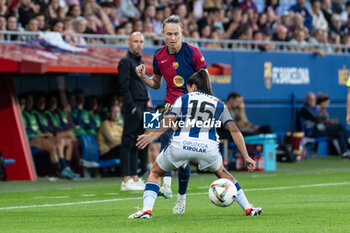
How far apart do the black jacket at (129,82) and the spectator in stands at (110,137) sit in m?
2.81

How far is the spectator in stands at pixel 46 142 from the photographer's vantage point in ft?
52.0

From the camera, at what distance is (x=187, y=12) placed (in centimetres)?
2125

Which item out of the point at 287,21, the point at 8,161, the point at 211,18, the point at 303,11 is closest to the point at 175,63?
the point at 8,161

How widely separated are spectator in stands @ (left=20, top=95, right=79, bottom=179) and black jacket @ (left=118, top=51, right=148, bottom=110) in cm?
269

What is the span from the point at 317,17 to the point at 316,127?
454 centimetres

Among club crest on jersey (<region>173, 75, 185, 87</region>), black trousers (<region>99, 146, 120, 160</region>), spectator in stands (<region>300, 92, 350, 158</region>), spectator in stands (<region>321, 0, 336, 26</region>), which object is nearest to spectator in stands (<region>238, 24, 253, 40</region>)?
spectator in stands (<region>300, 92, 350, 158</region>)

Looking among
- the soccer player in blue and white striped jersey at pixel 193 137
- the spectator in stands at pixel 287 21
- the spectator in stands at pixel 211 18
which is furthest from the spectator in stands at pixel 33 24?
the spectator in stands at pixel 287 21

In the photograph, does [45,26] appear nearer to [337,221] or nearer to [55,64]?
[55,64]

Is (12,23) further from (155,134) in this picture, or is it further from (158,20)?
(155,134)

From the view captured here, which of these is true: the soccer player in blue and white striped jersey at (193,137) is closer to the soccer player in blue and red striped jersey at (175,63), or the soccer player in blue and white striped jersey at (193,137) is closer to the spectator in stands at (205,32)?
the soccer player in blue and red striped jersey at (175,63)

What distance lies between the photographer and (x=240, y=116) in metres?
19.2

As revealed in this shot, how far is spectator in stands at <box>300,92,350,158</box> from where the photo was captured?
21.3m

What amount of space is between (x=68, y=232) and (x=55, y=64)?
765cm

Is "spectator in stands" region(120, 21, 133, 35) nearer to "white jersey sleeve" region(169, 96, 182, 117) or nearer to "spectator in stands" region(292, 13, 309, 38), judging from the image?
"spectator in stands" region(292, 13, 309, 38)
